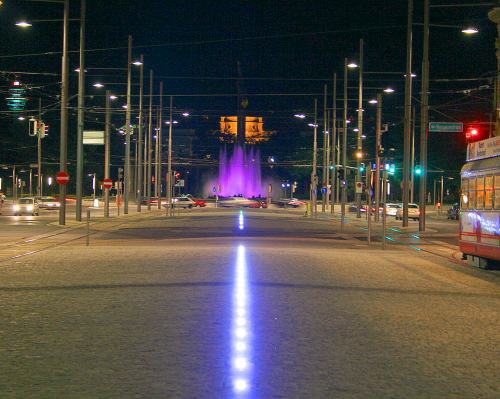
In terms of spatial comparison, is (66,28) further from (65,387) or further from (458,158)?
(458,158)

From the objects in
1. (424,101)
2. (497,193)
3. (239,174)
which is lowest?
(497,193)

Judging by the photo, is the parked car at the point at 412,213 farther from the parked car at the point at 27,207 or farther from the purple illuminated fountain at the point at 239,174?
the purple illuminated fountain at the point at 239,174

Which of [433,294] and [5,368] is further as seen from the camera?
[433,294]

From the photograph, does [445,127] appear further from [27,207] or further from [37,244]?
[27,207]

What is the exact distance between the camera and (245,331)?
399 inches

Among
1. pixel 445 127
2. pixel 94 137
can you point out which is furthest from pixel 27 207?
pixel 445 127

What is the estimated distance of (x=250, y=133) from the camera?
165 meters

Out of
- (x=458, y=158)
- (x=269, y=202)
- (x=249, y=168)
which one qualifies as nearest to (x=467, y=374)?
(x=458, y=158)

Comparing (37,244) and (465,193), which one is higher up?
(465,193)

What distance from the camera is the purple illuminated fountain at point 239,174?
139125 millimetres


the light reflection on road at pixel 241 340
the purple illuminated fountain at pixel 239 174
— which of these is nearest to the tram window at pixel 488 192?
the light reflection on road at pixel 241 340

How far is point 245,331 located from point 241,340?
0.63 metres

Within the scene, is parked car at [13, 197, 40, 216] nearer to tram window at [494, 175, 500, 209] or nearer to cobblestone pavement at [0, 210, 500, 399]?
cobblestone pavement at [0, 210, 500, 399]

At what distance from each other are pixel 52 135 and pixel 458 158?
2366 inches
